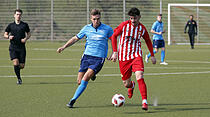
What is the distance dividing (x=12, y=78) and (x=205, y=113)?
7.50 m

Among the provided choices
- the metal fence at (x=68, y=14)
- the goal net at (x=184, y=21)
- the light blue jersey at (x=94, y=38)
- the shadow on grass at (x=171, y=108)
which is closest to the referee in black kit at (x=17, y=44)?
the light blue jersey at (x=94, y=38)

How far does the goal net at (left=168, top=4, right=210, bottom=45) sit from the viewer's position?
1630 inches

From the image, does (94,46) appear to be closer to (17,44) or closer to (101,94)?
(101,94)

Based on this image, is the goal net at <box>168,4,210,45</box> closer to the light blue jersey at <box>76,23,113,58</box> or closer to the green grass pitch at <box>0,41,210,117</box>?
the green grass pitch at <box>0,41,210,117</box>

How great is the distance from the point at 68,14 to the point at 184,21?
9.95 metres

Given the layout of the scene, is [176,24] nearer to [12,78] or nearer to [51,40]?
[51,40]

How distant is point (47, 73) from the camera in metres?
16.1

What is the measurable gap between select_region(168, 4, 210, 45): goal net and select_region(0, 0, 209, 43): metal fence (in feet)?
2.99

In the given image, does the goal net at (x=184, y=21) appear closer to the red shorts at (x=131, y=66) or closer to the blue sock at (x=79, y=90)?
the red shorts at (x=131, y=66)

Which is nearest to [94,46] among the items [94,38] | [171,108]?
[94,38]

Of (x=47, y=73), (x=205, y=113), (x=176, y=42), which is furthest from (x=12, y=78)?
(x=176, y=42)

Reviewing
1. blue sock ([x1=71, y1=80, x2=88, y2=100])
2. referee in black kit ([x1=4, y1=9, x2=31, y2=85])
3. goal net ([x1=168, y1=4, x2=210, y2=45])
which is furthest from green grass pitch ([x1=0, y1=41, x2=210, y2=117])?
goal net ([x1=168, y1=4, x2=210, y2=45])

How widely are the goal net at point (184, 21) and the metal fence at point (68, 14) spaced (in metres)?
0.91

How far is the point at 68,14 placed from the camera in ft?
144
